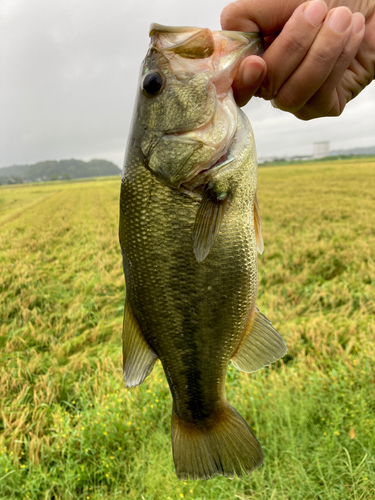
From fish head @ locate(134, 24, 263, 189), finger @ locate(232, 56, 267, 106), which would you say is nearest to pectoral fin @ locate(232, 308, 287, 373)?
fish head @ locate(134, 24, 263, 189)

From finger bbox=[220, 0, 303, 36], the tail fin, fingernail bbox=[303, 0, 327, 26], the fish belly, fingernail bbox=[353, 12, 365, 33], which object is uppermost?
finger bbox=[220, 0, 303, 36]

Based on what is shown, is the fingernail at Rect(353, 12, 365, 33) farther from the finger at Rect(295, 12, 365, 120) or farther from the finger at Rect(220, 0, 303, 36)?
the finger at Rect(220, 0, 303, 36)

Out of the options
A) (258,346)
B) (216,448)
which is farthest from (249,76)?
(216,448)

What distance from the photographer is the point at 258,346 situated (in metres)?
1.83

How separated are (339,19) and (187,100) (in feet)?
2.78

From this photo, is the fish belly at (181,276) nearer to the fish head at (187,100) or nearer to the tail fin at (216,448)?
the fish head at (187,100)

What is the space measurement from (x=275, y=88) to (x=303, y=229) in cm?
1114

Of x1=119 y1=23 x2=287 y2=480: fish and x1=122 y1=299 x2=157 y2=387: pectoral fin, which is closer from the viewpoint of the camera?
x1=119 y1=23 x2=287 y2=480: fish

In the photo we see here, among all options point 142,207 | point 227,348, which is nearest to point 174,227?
point 142,207

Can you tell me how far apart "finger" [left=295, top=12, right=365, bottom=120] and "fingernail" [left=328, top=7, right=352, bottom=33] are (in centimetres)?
9

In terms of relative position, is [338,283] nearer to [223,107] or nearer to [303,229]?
[303,229]

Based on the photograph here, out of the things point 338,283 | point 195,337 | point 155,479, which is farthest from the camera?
point 338,283

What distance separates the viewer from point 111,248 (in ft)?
41.1

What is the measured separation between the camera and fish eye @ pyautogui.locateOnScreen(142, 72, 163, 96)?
1.65 meters
